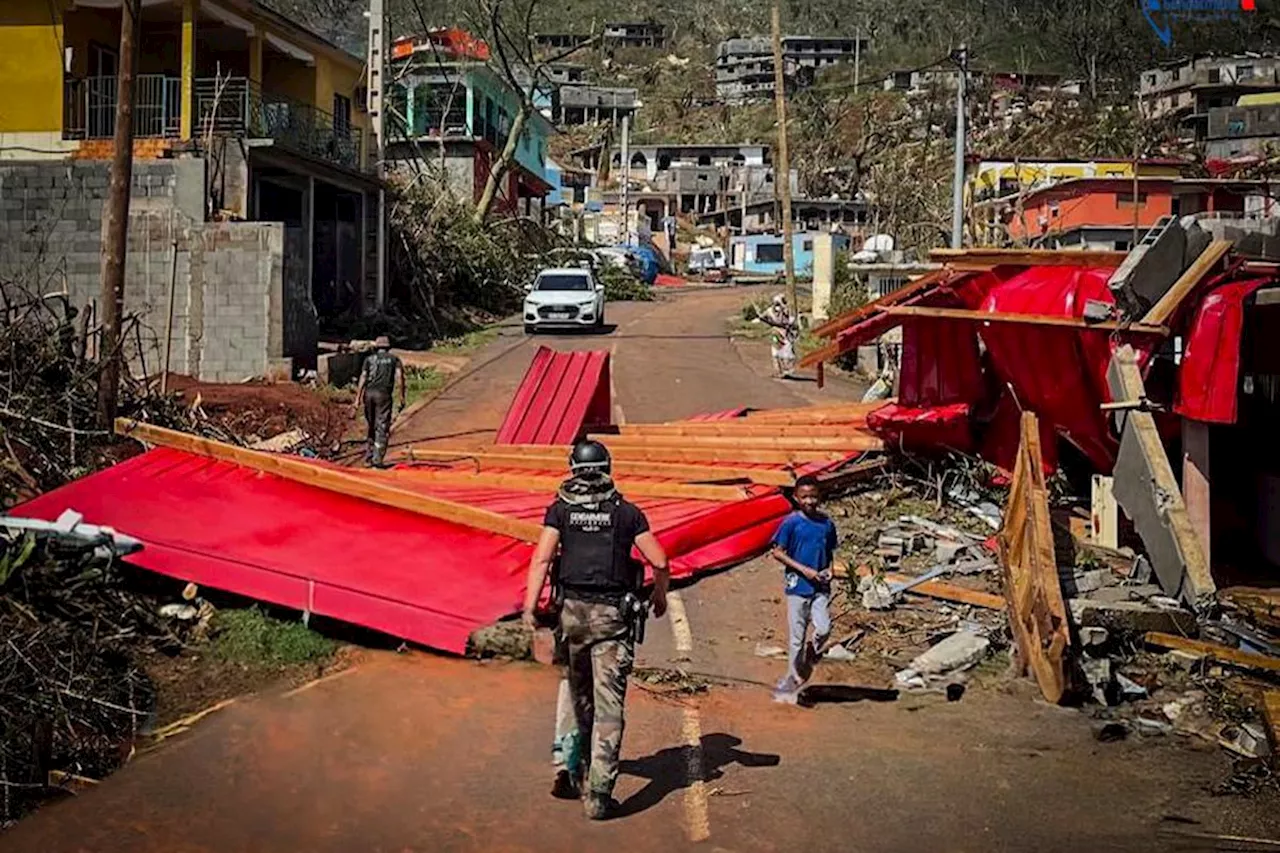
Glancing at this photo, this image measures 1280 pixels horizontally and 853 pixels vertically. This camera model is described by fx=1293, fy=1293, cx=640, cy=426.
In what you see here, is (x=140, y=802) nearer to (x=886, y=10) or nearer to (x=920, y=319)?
(x=920, y=319)

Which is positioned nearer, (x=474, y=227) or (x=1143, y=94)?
(x=474, y=227)

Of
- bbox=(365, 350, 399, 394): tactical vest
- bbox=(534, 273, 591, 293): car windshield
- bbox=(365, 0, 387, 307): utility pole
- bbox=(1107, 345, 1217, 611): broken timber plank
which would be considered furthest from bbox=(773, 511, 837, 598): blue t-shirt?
bbox=(534, 273, 591, 293): car windshield

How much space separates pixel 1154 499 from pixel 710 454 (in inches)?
234

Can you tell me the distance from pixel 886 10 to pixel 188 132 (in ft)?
439

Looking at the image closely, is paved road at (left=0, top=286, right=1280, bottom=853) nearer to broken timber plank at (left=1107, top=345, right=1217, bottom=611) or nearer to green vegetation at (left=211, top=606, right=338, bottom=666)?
green vegetation at (left=211, top=606, right=338, bottom=666)

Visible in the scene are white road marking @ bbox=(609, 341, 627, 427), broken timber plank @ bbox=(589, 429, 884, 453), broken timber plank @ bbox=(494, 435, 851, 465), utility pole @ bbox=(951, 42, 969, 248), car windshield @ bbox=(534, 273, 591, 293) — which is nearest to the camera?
broken timber plank @ bbox=(494, 435, 851, 465)

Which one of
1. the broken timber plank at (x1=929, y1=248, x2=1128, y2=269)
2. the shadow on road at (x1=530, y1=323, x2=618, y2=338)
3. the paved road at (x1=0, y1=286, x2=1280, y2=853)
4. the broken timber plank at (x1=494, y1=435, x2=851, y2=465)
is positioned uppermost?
the broken timber plank at (x1=929, y1=248, x2=1128, y2=269)

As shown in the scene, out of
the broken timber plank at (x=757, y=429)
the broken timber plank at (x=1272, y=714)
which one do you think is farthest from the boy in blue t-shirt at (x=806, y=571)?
the broken timber plank at (x=757, y=429)

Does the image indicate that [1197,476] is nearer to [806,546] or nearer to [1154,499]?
[1154,499]

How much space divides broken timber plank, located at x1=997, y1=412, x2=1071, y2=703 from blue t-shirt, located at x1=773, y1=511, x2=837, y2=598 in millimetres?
1455

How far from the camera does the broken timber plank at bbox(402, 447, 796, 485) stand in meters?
13.2

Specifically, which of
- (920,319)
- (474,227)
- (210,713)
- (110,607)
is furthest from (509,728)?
(474,227)

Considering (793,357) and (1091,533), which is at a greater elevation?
(793,357)

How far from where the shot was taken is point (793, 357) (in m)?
26.4
